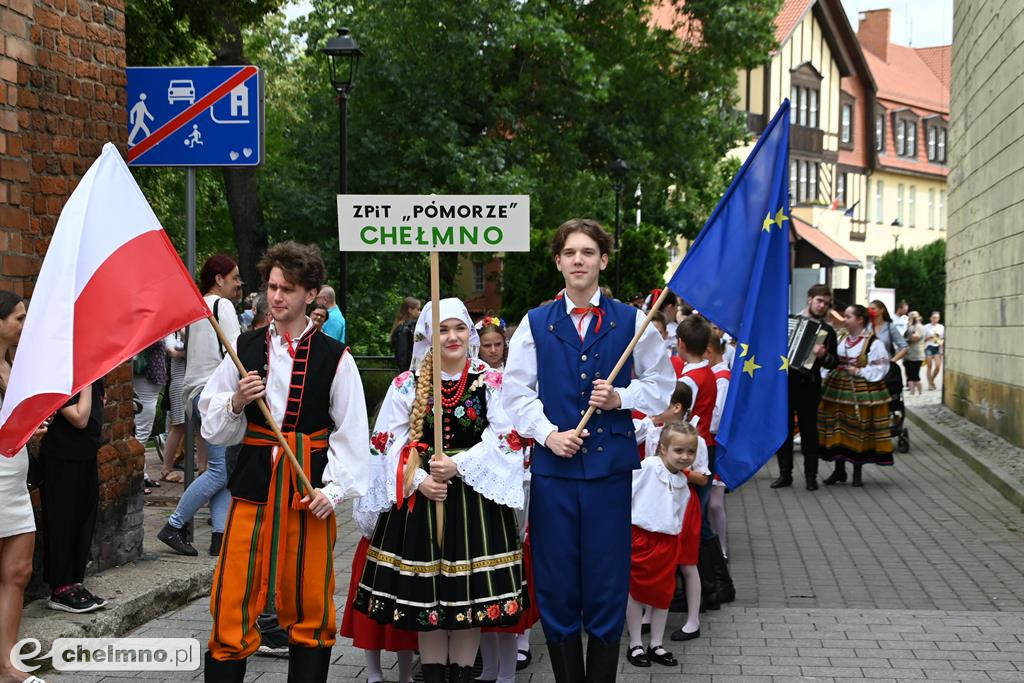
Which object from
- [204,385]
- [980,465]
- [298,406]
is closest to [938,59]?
[980,465]

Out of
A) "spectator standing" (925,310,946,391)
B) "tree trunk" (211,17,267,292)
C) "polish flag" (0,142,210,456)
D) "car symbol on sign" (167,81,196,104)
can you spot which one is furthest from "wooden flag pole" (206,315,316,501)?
"spectator standing" (925,310,946,391)

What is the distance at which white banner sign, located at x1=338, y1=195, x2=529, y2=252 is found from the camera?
18.6ft

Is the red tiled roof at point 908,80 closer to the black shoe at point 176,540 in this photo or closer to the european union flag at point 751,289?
the black shoe at point 176,540

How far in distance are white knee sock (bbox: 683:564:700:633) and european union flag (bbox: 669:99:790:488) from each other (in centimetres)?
94

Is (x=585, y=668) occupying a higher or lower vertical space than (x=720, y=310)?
lower

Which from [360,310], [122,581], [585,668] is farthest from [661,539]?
[360,310]

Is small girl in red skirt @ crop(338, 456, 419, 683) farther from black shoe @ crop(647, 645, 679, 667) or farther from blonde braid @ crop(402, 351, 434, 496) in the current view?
black shoe @ crop(647, 645, 679, 667)

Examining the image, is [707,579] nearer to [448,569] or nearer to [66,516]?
[448,569]

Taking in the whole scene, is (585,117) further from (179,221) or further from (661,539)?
(661,539)

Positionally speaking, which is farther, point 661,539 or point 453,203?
point 661,539

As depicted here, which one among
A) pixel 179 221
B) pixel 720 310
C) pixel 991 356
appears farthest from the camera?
pixel 179 221

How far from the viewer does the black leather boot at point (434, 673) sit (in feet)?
18.8

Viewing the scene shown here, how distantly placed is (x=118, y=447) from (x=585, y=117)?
18.4 m

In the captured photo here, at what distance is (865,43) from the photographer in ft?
224
